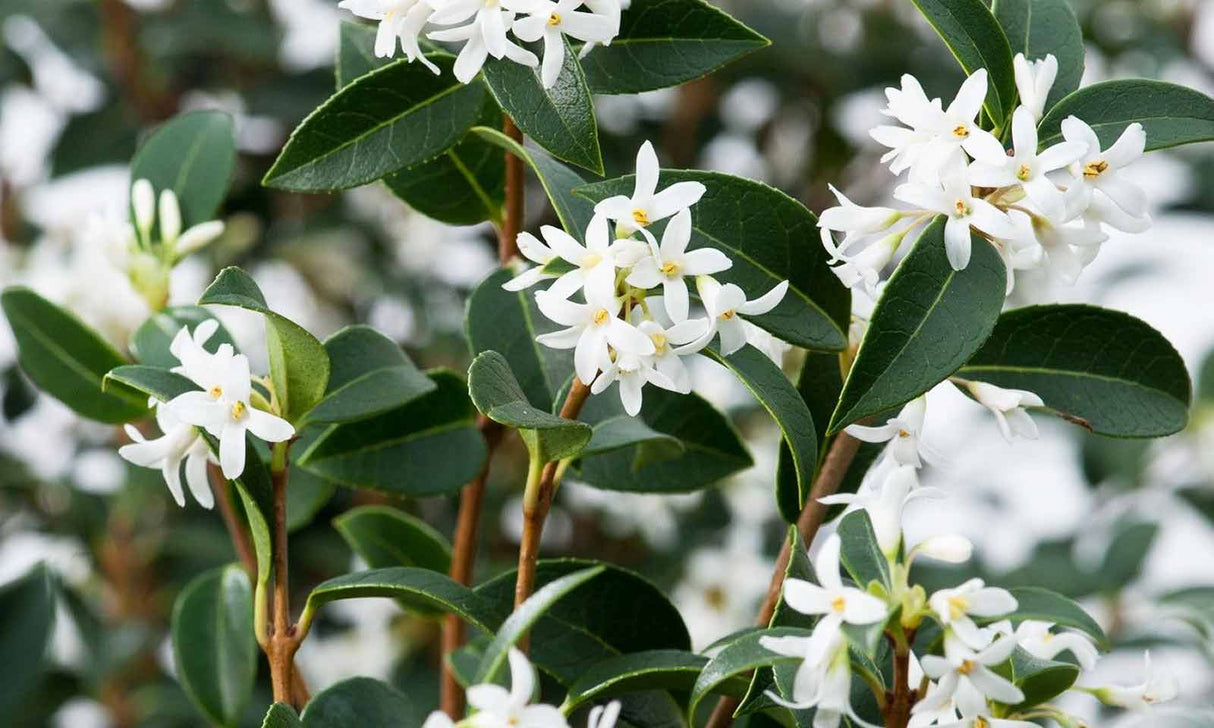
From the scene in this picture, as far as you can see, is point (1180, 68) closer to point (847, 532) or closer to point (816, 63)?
point (816, 63)

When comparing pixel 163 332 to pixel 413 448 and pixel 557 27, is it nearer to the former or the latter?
pixel 413 448

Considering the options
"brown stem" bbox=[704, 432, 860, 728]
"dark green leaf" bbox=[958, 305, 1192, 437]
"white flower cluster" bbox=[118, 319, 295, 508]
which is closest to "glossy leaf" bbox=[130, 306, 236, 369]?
"white flower cluster" bbox=[118, 319, 295, 508]

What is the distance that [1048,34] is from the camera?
2.62 ft

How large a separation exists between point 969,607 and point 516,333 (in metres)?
0.40

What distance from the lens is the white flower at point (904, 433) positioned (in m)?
0.73

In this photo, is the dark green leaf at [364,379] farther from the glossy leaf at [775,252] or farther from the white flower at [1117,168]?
the white flower at [1117,168]

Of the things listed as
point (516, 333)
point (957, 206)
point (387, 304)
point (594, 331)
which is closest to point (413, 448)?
point (516, 333)

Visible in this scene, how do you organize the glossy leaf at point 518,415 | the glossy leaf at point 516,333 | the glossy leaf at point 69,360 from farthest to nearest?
the glossy leaf at point 69,360, the glossy leaf at point 516,333, the glossy leaf at point 518,415

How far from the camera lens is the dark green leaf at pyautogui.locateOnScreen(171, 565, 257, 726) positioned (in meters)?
1.08

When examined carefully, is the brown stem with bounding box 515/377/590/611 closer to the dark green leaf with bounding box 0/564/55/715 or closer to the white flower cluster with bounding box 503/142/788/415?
the white flower cluster with bounding box 503/142/788/415

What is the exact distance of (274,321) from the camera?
71cm

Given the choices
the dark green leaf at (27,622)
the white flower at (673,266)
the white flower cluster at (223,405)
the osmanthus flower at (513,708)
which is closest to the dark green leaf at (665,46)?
the white flower at (673,266)

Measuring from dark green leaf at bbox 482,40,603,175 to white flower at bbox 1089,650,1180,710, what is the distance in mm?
392

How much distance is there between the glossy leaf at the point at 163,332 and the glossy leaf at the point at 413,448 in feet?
0.37
